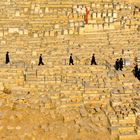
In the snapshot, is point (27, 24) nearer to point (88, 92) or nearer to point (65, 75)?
point (65, 75)

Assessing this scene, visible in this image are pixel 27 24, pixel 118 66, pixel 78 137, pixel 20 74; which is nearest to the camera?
pixel 78 137

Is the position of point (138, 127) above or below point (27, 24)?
below

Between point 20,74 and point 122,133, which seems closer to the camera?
point 122,133

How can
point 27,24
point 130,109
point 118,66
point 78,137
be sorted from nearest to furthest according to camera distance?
point 78,137
point 130,109
point 118,66
point 27,24

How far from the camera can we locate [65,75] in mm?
15961

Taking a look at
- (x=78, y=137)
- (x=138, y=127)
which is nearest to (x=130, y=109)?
(x=138, y=127)

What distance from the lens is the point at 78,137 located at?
13023mm

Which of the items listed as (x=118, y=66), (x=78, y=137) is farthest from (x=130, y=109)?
(x=118, y=66)

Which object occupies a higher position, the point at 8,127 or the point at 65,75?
the point at 65,75

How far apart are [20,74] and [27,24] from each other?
20.3ft

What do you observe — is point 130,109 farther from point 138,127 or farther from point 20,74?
point 20,74

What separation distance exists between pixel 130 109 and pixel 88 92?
5.58 feet

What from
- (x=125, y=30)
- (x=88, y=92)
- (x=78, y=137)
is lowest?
(x=78, y=137)

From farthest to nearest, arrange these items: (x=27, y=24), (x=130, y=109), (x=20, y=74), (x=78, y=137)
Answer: (x=27, y=24), (x=20, y=74), (x=130, y=109), (x=78, y=137)
